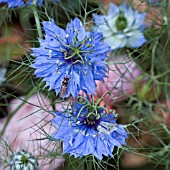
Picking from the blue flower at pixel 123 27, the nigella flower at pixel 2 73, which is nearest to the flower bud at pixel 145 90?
the blue flower at pixel 123 27

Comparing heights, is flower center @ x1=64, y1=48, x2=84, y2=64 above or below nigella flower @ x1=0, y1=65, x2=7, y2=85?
above

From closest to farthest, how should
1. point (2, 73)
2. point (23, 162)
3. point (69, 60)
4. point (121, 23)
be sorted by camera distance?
1. point (69, 60)
2. point (23, 162)
3. point (2, 73)
4. point (121, 23)

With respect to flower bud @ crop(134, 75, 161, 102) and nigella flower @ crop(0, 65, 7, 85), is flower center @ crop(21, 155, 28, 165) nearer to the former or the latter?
Answer: nigella flower @ crop(0, 65, 7, 85)

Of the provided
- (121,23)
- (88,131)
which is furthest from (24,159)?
(121,23)

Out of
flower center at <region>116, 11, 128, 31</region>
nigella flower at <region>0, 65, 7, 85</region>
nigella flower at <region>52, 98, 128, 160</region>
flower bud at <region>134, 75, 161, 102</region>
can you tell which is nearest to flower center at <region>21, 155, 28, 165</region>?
nigella flower at <region>52, 98, 128, 160</region>

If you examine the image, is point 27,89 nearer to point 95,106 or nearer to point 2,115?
point 2,115

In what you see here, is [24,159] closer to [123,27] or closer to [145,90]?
[145,90]

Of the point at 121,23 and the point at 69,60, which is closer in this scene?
the point at 69,60
